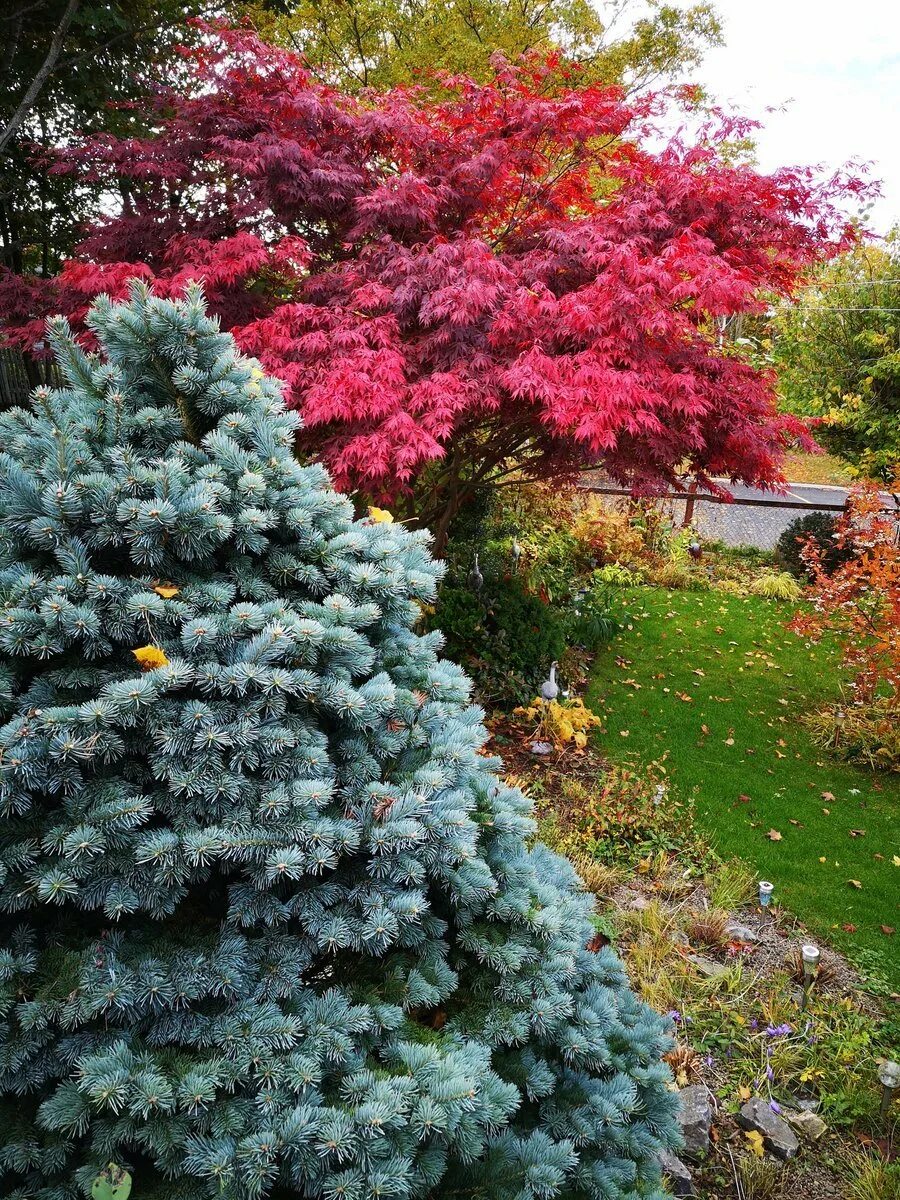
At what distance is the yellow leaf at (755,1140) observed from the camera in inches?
92.0

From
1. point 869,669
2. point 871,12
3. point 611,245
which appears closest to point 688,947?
point 869,669

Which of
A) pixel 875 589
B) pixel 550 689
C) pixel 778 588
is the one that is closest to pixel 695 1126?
pixel 550 689

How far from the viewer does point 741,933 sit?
133 inches

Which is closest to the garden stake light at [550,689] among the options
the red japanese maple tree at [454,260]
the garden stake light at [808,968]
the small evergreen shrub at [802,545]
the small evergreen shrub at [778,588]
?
the red japanese maple tree at [454,260]

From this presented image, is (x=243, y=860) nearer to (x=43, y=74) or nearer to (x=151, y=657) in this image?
(x=151, y=657)

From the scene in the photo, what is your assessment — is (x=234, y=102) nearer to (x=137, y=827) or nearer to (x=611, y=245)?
(x=611, y=245)

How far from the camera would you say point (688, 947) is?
3273 mm

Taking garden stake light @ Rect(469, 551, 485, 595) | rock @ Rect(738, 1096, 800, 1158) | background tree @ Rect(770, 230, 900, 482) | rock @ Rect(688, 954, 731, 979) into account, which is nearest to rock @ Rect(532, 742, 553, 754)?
garden stake light @ Rect(469, 551, 485, 595)

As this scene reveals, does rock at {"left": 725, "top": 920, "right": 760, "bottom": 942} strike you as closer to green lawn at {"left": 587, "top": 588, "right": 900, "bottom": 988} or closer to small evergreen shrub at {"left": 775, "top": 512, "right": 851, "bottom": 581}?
green lawn at {"left": 587, "top": 588, "right": 900, "bottom": 988}

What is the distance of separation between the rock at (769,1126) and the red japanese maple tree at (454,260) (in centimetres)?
272

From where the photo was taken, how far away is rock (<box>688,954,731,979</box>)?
3.12 metres

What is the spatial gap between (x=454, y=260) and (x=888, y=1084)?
406 centimetres

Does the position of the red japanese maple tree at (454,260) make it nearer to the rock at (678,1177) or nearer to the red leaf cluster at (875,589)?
the red leaf cluster at (875,589)

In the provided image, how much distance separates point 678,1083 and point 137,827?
2189 mm
